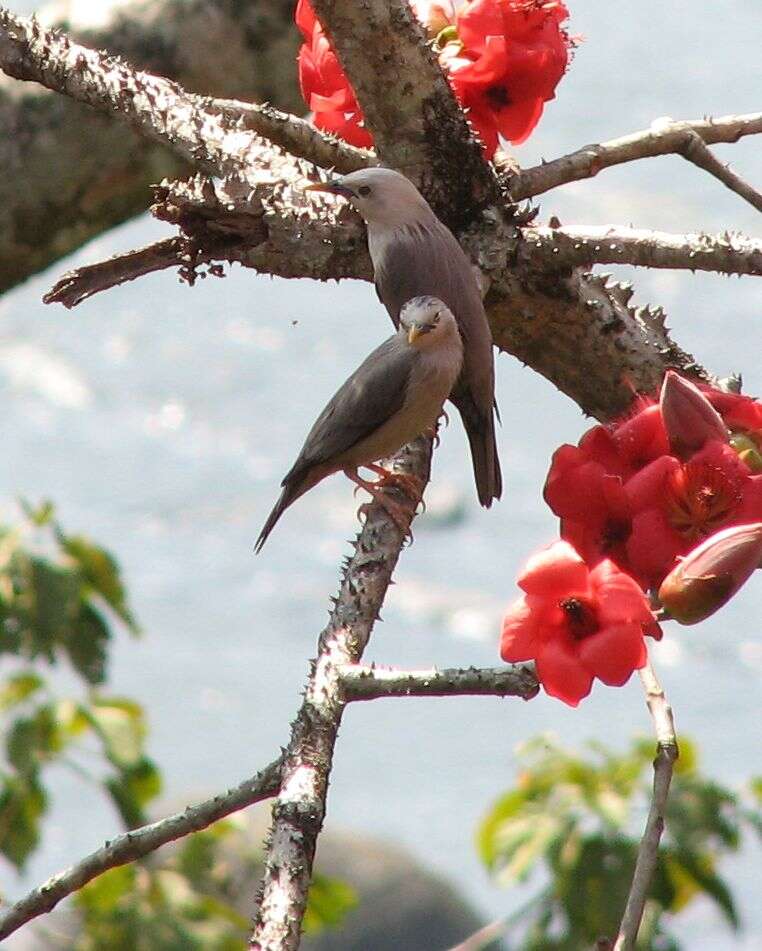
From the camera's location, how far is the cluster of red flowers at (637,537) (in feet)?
3.86

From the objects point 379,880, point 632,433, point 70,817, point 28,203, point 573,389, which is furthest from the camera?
point 70,817

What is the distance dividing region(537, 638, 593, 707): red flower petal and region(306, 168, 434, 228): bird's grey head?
0.68 meters

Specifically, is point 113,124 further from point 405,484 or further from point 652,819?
point 652,819

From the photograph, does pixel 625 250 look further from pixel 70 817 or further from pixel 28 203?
pixel 70 817

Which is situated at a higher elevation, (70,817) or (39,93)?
(70,817)

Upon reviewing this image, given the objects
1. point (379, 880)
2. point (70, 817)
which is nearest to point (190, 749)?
point (70, 817)

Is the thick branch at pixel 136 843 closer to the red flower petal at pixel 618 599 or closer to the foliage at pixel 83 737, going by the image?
the red flower petal at pixel 618 599

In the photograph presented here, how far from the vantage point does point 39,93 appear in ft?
9.27

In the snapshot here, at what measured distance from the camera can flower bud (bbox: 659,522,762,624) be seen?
3.82 ft

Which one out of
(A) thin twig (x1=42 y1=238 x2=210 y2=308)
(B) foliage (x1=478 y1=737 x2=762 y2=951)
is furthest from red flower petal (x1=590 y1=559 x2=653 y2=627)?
→ (B) foliage (x1=478 y1=737 x2=762 y2=951)

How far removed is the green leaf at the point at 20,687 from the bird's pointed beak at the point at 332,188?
1.32 m

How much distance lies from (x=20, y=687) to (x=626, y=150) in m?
1.52

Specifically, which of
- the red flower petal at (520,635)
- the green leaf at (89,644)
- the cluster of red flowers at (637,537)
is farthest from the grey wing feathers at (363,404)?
the green leaf at (89,644)

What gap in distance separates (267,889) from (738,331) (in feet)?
17.5
